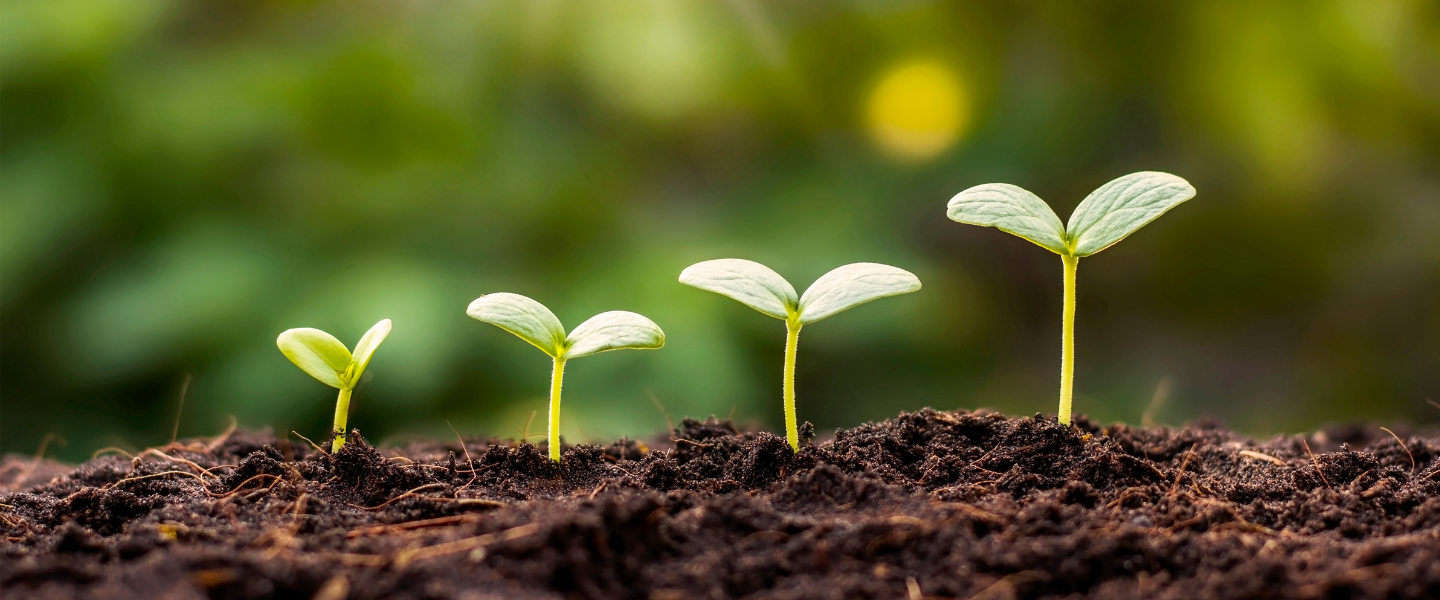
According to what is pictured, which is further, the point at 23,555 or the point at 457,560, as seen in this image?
the point at 23,555

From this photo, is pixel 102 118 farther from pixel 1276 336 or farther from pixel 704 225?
pixel 1276 336

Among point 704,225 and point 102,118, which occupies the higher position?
point 102,118

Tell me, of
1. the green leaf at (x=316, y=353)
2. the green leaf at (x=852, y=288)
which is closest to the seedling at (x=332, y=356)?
the green leaf at (x=316, y=353)

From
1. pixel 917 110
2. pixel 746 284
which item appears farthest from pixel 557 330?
pixel 917 110

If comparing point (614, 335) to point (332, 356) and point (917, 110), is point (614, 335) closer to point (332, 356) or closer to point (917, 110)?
point (332, 356)

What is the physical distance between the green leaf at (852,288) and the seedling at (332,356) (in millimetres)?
485

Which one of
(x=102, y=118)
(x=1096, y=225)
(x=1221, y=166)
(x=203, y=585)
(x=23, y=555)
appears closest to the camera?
(x=203, y=585)

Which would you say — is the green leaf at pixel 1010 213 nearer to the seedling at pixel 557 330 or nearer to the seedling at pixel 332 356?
the seedling at pixel 557 330

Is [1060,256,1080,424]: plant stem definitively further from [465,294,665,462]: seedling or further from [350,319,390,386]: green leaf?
[350,319,390,386]: green leaf

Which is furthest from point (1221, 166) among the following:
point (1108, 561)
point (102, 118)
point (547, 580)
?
point (102, 118)

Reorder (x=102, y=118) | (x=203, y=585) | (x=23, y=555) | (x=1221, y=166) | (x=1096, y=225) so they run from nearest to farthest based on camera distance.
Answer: (x=203, y=585) < (x=23, y=555) < (x=1096, y=225) < (x=102, y=118) < (x=1221, y=166)

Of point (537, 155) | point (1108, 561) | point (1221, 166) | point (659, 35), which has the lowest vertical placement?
point (1108, 561)

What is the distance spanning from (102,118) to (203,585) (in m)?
2.57

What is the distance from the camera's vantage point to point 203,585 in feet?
2.11
